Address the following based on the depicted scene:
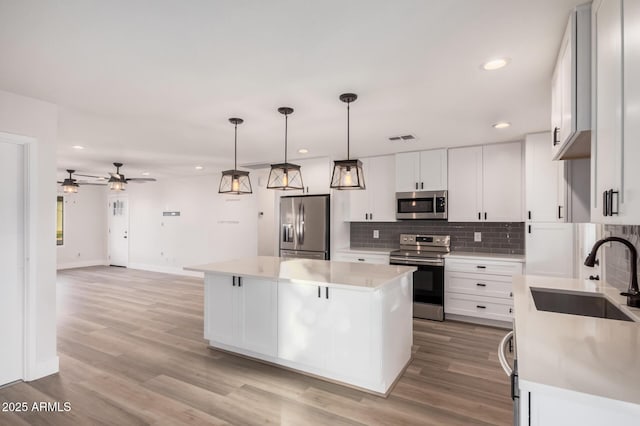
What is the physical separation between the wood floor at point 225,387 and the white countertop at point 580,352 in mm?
1124

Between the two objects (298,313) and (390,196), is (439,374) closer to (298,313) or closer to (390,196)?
(298,313)

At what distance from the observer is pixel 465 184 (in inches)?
183

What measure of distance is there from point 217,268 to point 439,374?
87.3 inches

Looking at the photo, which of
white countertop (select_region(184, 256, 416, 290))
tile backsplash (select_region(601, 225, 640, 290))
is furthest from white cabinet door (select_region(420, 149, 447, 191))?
tile backsplash (select_region(601, 225, 640, 290))

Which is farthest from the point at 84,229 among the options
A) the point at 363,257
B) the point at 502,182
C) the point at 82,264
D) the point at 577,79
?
the point at 577,79

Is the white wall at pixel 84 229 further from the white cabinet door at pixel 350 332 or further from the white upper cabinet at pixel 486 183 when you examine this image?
the white upper cabinet at pixel 486 183

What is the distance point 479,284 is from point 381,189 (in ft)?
6.30

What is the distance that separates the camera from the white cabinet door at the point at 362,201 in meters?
5.38

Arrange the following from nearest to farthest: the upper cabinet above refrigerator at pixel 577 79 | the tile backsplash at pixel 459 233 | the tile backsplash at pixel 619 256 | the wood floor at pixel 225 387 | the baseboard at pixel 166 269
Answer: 1. the upper cabinet above refrigerator at pixel 577 79
2. the tile backsplash at pixel 619 256
3. the wood floor at pixel 225 387
4. the tile backsplash at pixel 459 233
5. the baseboard at pixel 166 269

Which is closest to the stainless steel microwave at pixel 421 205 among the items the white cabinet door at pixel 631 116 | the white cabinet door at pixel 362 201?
the white cabinet door at pixel 362 201

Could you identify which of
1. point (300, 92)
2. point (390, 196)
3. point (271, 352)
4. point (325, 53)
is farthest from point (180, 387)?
point (390, 196)

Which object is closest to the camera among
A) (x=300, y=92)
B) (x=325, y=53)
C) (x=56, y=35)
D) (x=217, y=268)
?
(x=56, y=35)

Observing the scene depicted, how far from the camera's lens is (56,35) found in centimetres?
184

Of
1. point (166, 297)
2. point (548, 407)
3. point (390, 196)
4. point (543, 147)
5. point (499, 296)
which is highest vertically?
point (543, 147)
